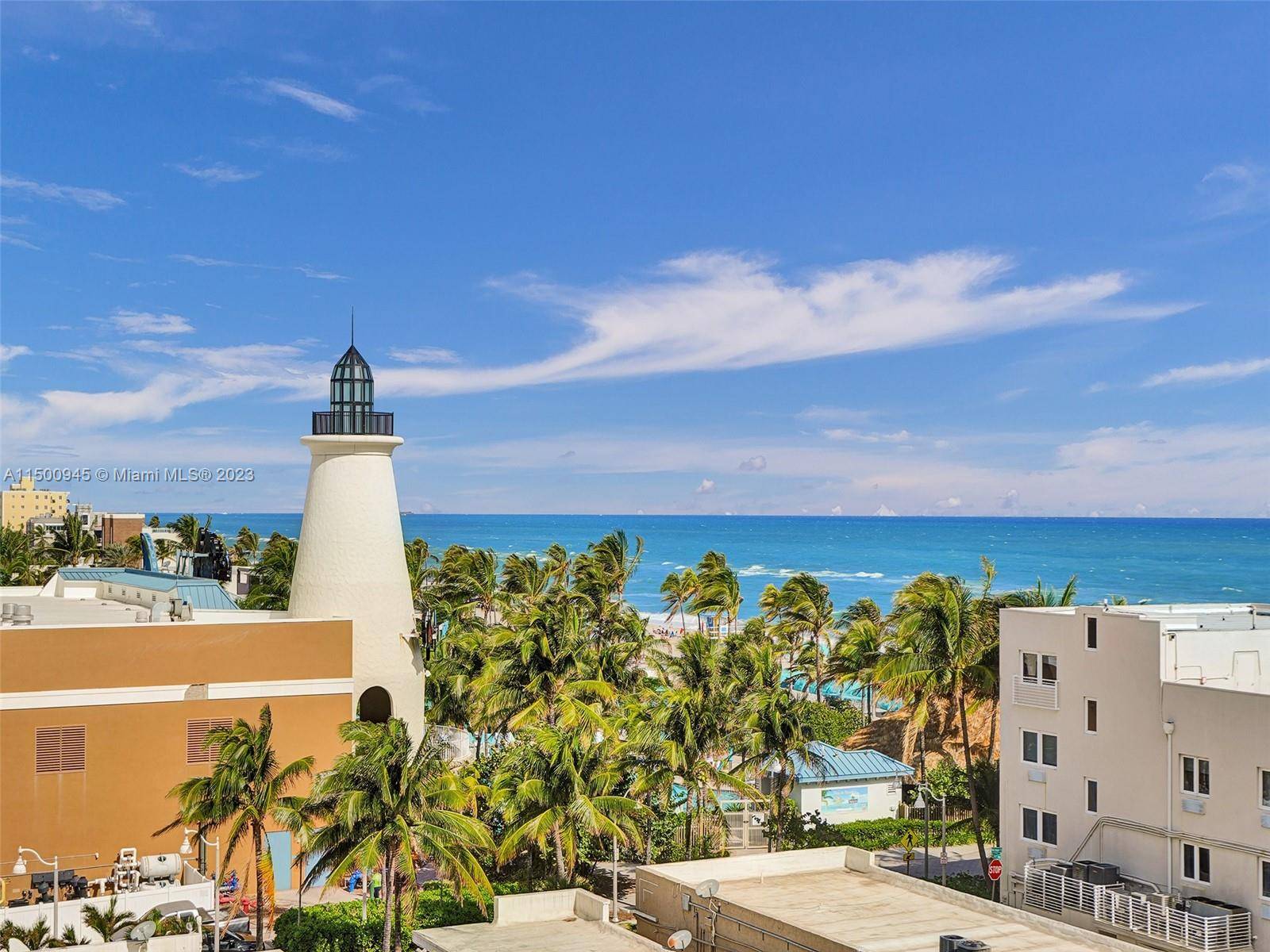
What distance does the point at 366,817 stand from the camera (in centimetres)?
2453

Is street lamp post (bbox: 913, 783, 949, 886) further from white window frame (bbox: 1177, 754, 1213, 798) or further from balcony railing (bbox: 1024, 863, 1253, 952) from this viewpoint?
white window frame (bbox: 1177, 754, 1213, 798)

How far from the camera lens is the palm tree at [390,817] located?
2436cm

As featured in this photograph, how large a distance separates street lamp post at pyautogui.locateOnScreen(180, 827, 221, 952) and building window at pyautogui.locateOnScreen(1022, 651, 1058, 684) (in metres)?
22.1

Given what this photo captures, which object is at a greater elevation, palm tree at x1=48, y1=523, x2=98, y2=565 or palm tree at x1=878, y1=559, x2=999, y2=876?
palm tree at x1=48, y1=523, x2=98, y2=565

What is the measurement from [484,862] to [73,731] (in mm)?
12022

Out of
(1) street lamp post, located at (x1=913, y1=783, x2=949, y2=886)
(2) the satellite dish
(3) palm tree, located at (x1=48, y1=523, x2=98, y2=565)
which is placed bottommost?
(1) street lamp post, located at (x1=913, y1=783, x2=949, y2=886)

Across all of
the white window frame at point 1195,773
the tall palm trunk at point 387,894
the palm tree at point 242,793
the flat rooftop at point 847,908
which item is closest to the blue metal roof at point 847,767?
the flat rooftop at point 847,908

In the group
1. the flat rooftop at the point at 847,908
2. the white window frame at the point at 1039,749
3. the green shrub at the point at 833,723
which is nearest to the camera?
the flat rooftop at the point at 847,908

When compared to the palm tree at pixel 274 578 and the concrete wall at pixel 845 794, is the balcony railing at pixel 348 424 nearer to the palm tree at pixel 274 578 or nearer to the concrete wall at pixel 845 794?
the palm tree at pixel 274 578

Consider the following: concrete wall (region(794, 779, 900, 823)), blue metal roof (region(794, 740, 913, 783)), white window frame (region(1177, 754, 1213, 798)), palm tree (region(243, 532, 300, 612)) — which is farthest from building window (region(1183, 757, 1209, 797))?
palm tree (region(243, 532, 300, 612))

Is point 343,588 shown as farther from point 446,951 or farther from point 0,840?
point 446,951

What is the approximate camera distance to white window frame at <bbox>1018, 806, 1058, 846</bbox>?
3341 centimetres

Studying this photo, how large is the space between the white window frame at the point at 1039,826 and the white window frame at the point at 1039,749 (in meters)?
1.23

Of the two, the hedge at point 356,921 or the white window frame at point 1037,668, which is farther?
the white window frame at point 1037,668
